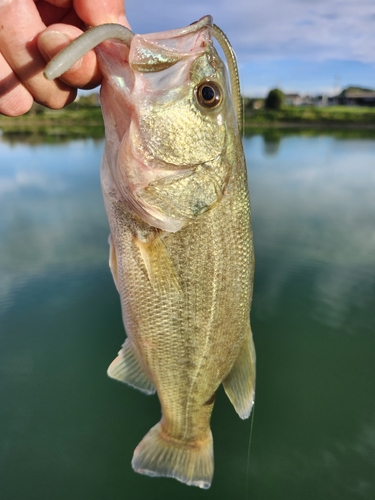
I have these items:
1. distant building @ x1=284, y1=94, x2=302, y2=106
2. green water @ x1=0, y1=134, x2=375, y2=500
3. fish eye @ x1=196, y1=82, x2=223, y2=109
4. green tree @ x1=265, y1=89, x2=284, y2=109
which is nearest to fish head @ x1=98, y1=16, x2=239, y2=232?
fish eye @ x1=196, y1=82, x2=223, y2=109

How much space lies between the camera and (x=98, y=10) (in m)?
1.29

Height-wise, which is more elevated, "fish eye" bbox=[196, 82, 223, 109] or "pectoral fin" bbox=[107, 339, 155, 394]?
"fish eye" bbox=[196, 82, 223, 109]

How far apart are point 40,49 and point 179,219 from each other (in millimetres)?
751

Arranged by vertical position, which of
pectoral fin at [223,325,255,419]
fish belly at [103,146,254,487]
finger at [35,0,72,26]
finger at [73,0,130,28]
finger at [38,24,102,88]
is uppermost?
finger at [35,0,72,26]

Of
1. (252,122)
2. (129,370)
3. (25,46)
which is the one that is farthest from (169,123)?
(252,122)

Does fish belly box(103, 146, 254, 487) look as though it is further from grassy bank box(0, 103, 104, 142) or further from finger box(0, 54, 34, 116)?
grassy bank box(0, 103, 104, 142)

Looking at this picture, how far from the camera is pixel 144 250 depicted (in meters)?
1.48

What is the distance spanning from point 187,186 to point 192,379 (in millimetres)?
911

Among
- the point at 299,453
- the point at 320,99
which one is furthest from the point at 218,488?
the point at 320,99

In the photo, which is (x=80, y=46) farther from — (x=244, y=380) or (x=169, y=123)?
(x=244, y=380)

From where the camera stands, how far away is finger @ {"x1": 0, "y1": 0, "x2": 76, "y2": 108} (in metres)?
1.22

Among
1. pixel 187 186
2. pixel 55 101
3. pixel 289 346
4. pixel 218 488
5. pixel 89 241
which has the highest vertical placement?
pixel 55 101

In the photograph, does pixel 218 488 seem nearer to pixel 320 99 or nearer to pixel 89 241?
pixel 89 241

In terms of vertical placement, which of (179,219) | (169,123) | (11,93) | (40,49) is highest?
(40,49)
